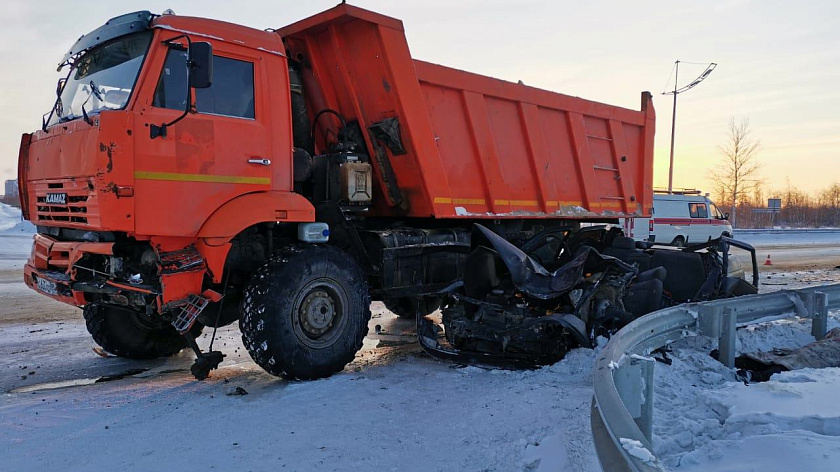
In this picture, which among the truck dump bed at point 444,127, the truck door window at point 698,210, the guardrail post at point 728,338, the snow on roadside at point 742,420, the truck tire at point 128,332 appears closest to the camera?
the snow on roadside at point 742,420

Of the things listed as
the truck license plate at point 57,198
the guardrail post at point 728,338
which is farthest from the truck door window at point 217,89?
the guardrail post at point 728,338

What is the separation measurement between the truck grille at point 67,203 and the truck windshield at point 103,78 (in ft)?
2.06

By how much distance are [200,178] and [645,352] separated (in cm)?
386

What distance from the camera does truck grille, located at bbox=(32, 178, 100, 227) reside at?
4.98 m

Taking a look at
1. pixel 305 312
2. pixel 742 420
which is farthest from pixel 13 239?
pixel 742 420

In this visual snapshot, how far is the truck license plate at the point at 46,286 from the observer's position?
17.8 ft

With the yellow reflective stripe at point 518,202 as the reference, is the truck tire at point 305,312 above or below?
below

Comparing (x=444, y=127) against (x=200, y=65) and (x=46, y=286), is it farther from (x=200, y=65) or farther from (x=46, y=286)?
(x=46, y=286)

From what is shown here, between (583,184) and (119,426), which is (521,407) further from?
(583,184)

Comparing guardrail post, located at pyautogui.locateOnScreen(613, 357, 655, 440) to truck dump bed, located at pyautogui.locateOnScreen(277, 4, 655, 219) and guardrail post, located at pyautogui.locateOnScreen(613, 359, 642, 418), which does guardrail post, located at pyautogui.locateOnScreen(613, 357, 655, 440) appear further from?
truck dump bed, located at pyautogui.locateOnScreen(277, 4, 655, 219)

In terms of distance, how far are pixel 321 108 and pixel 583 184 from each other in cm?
406

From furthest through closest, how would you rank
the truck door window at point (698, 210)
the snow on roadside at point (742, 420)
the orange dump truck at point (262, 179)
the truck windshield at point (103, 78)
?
the truck door window at point (698, 210), the truck windshield at point (103, 78), the orange dump truck at point (262, 179), the snow on roadside at point (742, 420)

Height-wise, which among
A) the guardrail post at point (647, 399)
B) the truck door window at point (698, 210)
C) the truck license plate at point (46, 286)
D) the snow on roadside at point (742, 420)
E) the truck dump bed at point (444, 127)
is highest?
the truck dump bed at point (444, 127)

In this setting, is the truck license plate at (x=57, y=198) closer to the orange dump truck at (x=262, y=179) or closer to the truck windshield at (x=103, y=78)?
the orange dump truck at (x=262, y=179)
